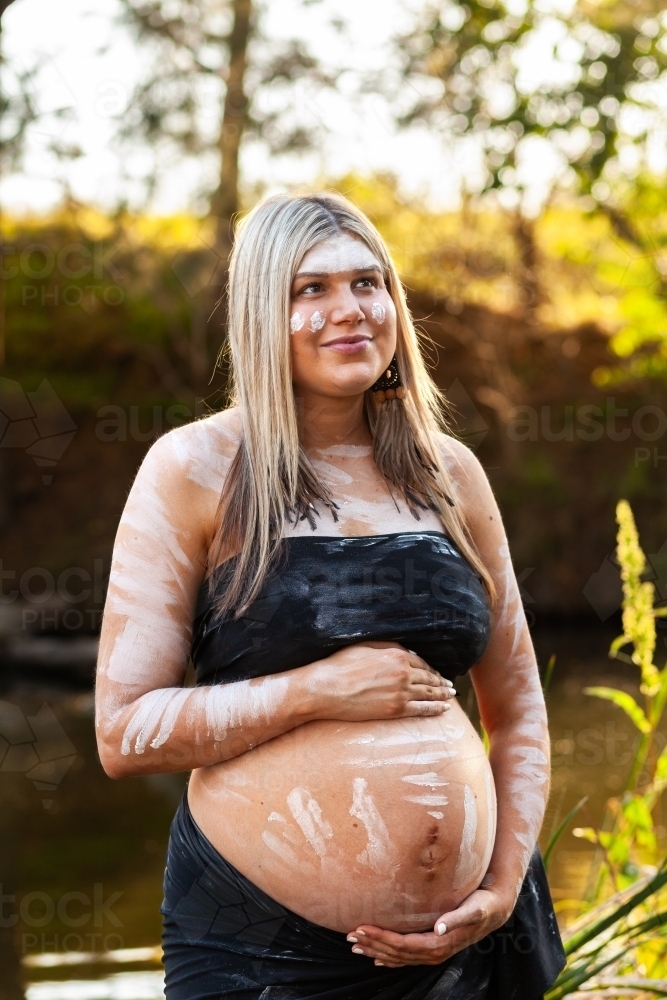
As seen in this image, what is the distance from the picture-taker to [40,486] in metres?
11.1

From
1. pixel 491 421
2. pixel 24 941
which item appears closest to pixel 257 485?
pixel 24 941

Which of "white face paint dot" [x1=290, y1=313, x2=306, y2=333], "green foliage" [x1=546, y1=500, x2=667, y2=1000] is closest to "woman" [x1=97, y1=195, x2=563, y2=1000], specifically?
"white face paint dot" [x1=290, y1=313, x2=306, y2=333]

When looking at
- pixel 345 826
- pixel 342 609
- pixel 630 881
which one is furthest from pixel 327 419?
pixel 630 881

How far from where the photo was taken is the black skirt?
1508 mm

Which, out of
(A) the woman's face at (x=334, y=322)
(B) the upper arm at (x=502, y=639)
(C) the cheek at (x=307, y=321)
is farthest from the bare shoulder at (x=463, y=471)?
(C) the cheek at (x=307, y=321)

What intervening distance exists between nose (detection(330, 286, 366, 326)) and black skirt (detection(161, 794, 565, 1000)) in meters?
0.78

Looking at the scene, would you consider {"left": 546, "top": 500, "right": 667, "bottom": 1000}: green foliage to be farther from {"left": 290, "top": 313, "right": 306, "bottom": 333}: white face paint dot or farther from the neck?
{"left": 290, "top": 313, "right": 306, "bottom": 333}: white face paint dot

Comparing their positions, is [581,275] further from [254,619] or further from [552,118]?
[254,619]

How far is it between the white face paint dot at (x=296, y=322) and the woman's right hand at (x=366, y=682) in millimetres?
486

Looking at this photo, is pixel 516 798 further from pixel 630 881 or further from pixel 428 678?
pixel 630 881

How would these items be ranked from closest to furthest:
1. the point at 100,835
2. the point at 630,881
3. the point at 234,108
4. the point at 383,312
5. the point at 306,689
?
the point at 306,689, the point at 383,312, the point at 630,881, the point at 100,835, the point at 234,108

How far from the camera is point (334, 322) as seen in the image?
165cm

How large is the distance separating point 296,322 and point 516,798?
0.83 metres

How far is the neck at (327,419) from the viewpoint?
5.73 feet
